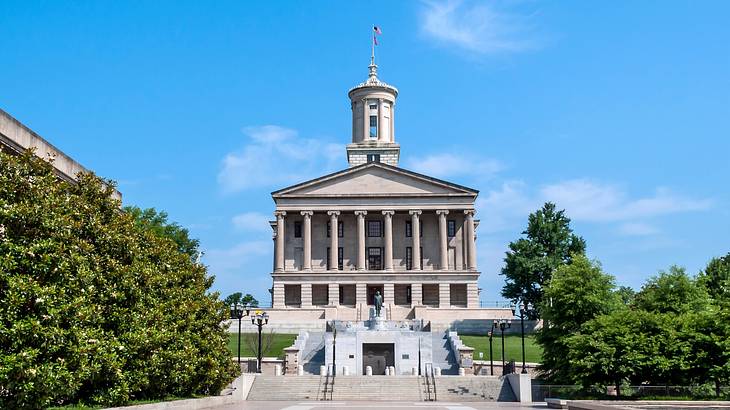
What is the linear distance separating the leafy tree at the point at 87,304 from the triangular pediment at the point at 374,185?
50.1 metres

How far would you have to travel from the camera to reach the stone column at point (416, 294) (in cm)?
7856

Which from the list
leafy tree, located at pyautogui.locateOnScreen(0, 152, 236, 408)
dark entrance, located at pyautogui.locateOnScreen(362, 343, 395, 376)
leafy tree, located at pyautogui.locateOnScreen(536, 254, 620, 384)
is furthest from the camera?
dark entrance, located at pyautogui.locateOnScreen(362, 343, 395, 376)

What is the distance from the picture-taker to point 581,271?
41.1m

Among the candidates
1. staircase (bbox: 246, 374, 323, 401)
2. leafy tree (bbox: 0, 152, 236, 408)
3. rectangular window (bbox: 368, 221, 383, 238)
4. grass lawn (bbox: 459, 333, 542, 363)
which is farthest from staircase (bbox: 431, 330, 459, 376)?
rectangular window (bbox: 368, 221, 383, 238)

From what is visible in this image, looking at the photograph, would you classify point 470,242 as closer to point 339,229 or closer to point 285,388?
point 339,229

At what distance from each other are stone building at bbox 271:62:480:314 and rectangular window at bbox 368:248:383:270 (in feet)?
0.37

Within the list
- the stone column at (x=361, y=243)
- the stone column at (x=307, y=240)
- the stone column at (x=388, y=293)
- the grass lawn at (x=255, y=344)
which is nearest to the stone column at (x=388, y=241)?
the stone column at (x=388, y=293)

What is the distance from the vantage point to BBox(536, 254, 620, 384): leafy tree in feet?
131

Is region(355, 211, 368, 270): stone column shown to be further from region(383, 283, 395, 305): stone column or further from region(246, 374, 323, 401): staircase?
region(246, 374, 323, 401): staircase

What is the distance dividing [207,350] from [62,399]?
907 centimetres

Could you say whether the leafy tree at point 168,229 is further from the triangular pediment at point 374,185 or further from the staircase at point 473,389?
the staircase at point 473,389

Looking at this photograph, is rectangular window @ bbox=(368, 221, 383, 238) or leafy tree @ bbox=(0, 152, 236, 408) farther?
rectangular window @ bbox=(368, 221, 383, 238)

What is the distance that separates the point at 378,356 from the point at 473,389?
14.5 metres

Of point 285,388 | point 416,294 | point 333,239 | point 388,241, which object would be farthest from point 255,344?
point 388,241
